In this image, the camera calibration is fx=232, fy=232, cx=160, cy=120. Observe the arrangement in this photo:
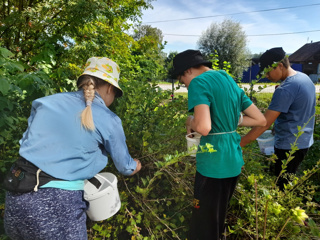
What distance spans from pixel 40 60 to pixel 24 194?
1864 millimetres

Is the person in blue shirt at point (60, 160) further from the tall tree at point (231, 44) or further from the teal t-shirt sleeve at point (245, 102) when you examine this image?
the tall tree at point (231, 44)

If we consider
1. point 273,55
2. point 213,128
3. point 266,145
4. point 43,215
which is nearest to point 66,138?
point 43,215

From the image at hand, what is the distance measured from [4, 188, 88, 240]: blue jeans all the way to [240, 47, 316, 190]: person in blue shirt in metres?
1.58

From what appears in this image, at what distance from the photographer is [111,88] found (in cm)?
160

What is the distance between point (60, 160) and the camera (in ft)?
4.12

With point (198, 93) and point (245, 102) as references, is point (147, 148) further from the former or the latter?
point (245, 102)

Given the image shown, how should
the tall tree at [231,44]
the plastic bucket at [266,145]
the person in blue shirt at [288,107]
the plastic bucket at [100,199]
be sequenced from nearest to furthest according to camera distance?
the plastic bucket at [100,199]
the person in blue shirt at [288,107]
the plastic bucket at [266,145]
the tall tree at [231,44]

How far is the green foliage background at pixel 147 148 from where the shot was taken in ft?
6.01

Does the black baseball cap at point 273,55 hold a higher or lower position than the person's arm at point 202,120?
higher

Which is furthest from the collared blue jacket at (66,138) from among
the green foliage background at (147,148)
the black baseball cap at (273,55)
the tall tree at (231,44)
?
the tall tree at (231,44)

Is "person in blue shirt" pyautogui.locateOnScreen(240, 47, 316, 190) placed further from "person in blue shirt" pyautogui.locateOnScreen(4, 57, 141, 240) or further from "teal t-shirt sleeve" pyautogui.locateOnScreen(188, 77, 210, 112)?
"person in blue shirt" pyautogui.locateOnScreen(4, 57, 141, 240)

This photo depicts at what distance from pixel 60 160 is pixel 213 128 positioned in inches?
40.5

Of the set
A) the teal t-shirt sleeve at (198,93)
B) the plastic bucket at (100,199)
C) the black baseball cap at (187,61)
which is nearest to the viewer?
the plastic bucket at (100,199)

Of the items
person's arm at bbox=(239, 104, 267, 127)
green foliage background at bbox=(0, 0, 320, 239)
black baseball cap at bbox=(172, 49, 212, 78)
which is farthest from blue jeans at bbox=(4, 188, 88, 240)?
person's arm at bbox=(239, 104, 267, 127)
